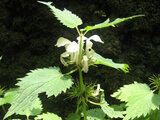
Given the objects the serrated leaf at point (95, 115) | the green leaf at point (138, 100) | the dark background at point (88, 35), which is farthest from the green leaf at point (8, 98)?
the green leaf at point (138, 100)

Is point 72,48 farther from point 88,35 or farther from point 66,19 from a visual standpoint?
point 88,35

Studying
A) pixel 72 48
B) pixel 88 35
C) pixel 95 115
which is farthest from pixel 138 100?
pixel 88 35

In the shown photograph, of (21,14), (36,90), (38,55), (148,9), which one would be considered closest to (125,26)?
(148,9)

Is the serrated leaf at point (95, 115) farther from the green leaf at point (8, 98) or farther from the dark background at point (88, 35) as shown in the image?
the green leaf at point (8, 98)

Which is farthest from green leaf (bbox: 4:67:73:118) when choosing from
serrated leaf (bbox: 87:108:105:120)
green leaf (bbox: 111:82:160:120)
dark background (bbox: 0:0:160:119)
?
dark background (bbox: 0:0:160:119)

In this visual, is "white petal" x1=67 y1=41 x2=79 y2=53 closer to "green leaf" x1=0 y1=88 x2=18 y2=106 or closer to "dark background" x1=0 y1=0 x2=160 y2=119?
"green leaf" x1=0 y1=88 x2=18 y2=106
